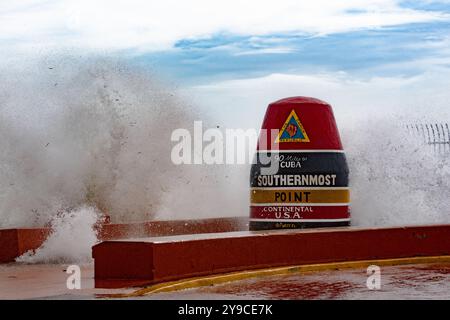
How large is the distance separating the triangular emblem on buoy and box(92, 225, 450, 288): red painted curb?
1.25 m

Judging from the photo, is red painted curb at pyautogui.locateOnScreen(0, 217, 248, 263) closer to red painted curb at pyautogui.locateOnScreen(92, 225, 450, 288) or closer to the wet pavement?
the wet pavement

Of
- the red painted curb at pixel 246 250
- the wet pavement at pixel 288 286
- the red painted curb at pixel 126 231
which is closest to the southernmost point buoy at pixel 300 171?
the red painted curb at pixel 246 250

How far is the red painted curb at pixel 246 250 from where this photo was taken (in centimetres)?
924

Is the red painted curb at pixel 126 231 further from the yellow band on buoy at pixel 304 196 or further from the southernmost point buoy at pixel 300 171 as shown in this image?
the yellow band on buoy at pixel 304 196

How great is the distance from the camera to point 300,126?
12078 mm

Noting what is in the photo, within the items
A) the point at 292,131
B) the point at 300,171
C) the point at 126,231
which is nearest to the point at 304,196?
the point at 300,171

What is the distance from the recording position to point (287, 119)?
12.1 m

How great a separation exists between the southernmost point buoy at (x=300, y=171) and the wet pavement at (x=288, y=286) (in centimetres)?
117

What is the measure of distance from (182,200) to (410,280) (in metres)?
9.38

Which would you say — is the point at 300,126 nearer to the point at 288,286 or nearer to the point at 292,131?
the point at 292,131

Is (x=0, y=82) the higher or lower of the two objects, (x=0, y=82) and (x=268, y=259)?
the higher

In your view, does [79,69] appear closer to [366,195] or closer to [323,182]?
[366,195]

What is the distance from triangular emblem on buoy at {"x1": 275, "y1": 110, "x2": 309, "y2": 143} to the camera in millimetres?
12062
